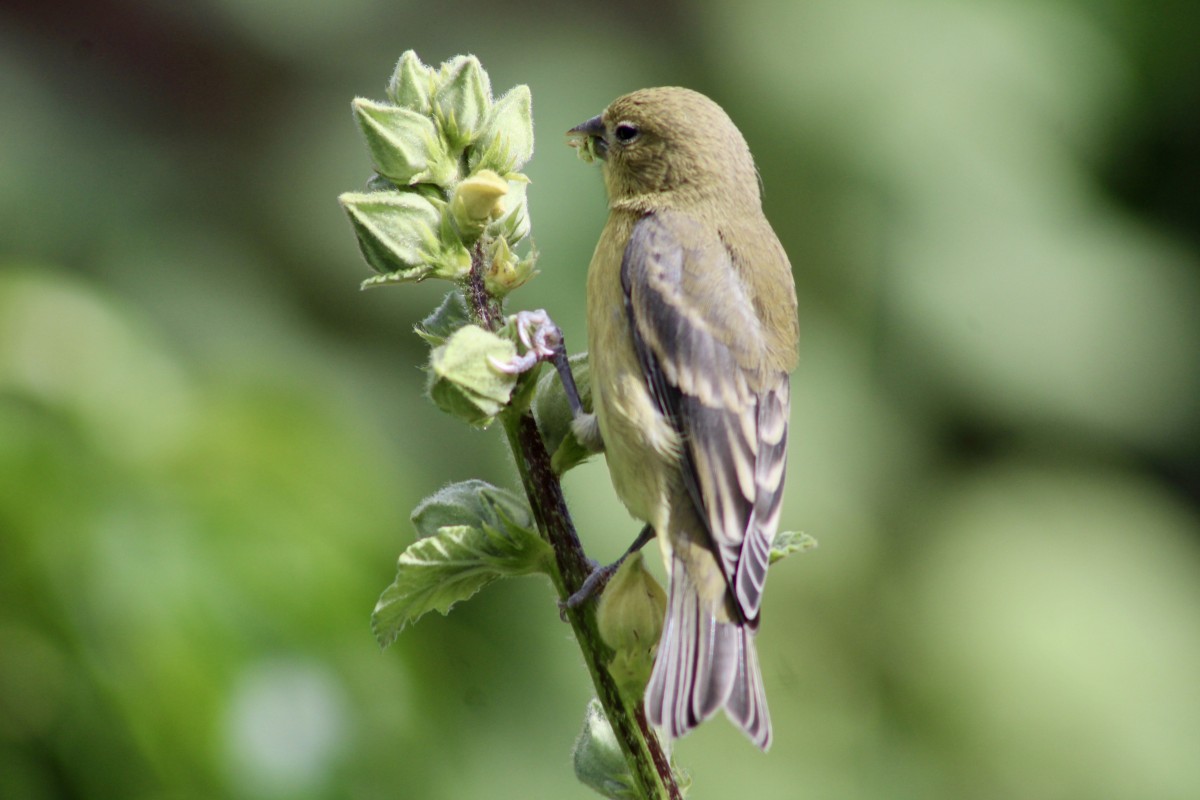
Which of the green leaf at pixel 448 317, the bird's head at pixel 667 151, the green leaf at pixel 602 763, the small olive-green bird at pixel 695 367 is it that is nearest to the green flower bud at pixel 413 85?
the green leaf at pixel 448 317

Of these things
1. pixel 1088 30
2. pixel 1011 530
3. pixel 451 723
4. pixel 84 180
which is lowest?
pixel 1011 530

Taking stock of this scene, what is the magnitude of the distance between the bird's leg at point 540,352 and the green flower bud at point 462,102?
0.27 metres

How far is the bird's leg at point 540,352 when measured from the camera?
1.66 metres

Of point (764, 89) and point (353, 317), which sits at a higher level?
point (764, 89)

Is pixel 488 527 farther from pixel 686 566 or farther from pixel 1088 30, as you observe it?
pixel 1088 30

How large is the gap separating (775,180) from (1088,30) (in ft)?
3.90

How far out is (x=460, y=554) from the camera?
65.0 inches

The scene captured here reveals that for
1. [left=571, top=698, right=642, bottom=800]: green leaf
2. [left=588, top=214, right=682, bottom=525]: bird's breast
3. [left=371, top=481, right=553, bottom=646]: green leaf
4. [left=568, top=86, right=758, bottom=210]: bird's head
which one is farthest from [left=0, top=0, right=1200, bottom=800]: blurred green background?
[left=571, top=698, right=642, bottom=800]: green leaf

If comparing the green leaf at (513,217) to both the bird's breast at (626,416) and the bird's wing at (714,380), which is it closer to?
the bird's breast at (626,416)

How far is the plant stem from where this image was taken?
153 centimetres

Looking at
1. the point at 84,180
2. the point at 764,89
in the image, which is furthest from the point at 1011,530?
the point at 84,180

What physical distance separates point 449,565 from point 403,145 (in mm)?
559

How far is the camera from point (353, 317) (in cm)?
374

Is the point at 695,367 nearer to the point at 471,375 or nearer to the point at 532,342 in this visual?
the point at 532,342
